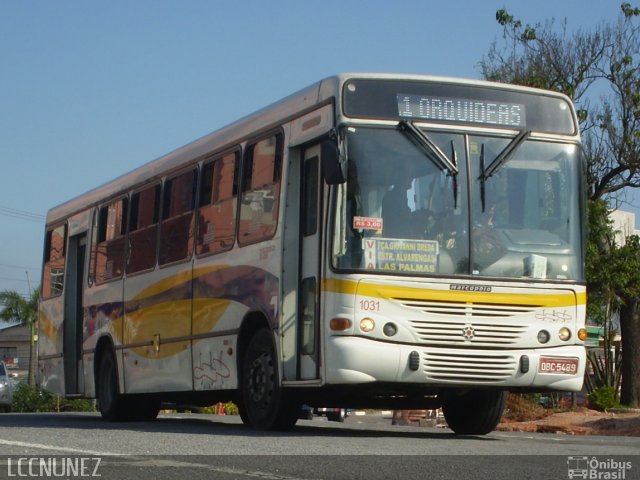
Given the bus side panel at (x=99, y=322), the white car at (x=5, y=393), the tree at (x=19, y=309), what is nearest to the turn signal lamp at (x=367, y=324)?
the bus side panel at (x=99, y=322)

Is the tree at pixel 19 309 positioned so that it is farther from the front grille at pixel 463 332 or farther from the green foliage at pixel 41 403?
the front grille at pixel 463 332

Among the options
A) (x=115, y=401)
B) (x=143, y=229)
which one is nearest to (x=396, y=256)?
(x=143, y=229)

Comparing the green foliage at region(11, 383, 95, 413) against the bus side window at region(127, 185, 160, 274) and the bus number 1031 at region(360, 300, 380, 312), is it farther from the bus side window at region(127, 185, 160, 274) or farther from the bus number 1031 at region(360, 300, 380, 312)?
the bus number 1031 at region(360, 300, 380, 312)

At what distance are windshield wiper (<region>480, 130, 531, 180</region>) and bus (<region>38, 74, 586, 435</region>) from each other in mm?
13

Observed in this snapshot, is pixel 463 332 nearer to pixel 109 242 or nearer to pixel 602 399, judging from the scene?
pixel 109 242

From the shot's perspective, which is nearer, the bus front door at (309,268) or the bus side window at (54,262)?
the bus front door at (309,268)

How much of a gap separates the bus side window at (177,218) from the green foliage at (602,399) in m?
16.5

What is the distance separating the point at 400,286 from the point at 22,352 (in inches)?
4608

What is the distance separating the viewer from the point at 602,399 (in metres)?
30.5

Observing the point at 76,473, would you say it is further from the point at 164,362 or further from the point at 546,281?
the point at 164,362

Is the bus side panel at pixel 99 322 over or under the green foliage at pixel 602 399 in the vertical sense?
over

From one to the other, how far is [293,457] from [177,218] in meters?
6.79

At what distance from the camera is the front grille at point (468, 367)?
481 inches

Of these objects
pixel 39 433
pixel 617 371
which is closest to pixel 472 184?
pixel 39 433
